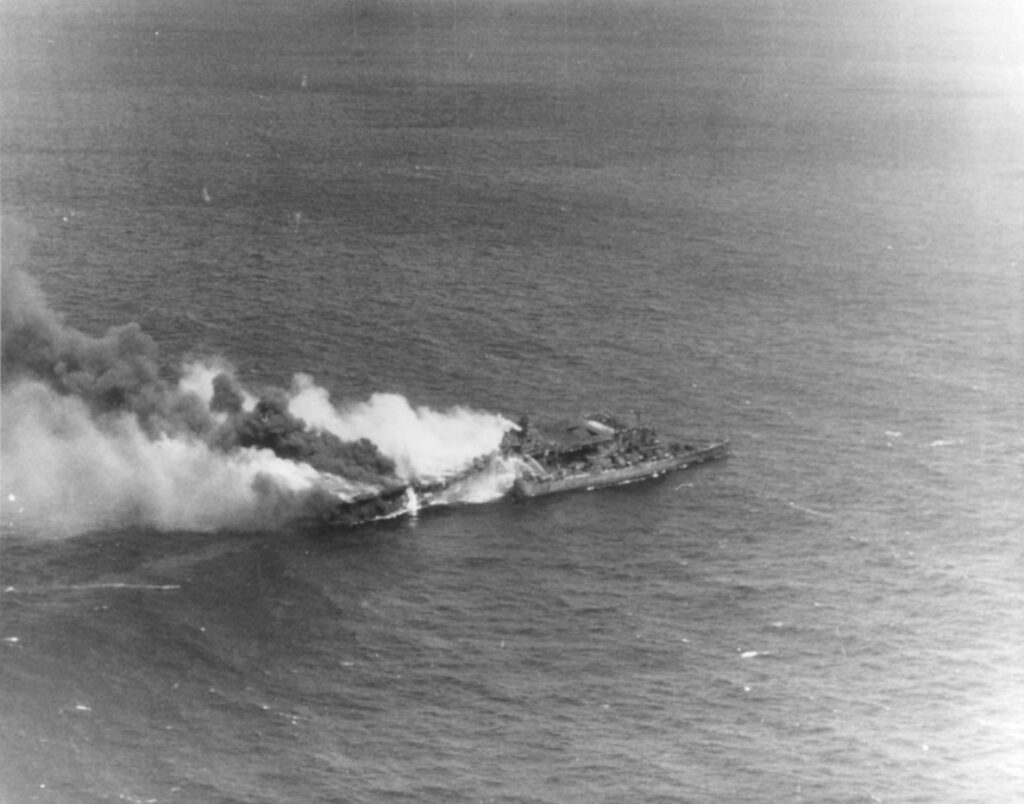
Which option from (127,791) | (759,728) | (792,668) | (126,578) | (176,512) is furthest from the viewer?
(176,512)

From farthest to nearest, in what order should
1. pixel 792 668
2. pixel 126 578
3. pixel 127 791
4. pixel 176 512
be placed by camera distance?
pixel 176 512 < pixel 126 578 < pixel 792 668 < pixel 127 791

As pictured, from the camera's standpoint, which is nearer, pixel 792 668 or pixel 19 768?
pixel 19 768

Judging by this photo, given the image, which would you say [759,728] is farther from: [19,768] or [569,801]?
[19,768]

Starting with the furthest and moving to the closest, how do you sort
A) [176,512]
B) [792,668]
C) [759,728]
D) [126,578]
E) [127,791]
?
[176,512] < [126,578] < [792,668] < [759,728] < [127,791]

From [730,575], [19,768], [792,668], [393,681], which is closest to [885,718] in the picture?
[792,668]

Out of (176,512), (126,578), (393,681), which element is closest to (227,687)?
(393,681)

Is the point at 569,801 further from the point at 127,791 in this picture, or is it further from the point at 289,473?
the point at 289,473
